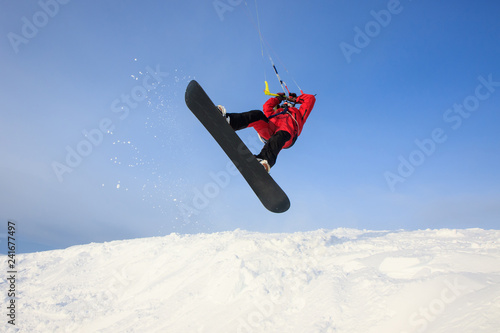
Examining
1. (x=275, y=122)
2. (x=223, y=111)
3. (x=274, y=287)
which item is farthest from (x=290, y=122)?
(x=274, y=287)

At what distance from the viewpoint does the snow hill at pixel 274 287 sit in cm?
324

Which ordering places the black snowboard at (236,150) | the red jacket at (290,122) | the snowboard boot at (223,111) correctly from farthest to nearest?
the red jacket at (290,122) → the snowboard boot at (223,111) → the black snowboard at (236,150)

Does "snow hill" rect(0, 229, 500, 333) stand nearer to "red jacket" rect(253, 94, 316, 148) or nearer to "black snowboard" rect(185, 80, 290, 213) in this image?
"black snowboard" rect(185, 80, 290, 213)

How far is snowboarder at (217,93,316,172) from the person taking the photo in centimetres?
340

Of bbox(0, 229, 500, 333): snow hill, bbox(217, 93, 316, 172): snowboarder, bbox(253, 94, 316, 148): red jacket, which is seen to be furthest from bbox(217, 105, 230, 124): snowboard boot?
bbox(0, 229, 500, 333): snow hill

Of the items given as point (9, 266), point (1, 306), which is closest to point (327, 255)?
point (1, 306)

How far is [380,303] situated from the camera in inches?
141

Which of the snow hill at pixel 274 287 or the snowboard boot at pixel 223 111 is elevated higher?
the snowboard boot at pixel 223 111

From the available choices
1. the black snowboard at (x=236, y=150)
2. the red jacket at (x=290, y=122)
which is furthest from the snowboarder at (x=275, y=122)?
the black snowboard at (x=236, y=150)

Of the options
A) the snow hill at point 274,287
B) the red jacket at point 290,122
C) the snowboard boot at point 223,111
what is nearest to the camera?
the snow hill at point 274,287

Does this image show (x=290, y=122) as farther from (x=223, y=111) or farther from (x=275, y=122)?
(x=223, y=111)

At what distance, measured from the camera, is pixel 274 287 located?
4973mm

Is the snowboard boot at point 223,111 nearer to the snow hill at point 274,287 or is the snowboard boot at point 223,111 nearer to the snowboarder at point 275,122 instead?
the snowboarder at point 275,122

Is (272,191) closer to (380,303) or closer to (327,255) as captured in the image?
(380,303)
